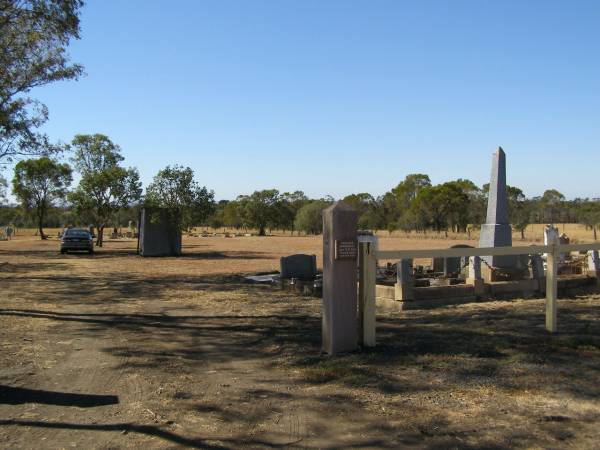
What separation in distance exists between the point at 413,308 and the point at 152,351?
538cm

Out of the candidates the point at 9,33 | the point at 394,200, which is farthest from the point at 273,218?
the point at 9,33

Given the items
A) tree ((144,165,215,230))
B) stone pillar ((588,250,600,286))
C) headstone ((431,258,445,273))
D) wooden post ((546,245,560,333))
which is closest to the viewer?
wooden post ((546,245,560,333))

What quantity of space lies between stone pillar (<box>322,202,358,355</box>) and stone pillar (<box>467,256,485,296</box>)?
5876 millimetres

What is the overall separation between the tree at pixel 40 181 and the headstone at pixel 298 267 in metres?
48.0

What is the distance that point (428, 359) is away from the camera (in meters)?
6.46

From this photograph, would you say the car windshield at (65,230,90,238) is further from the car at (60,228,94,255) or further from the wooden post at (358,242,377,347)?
the wooden post at (358,242,377,347)

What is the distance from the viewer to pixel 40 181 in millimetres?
58000

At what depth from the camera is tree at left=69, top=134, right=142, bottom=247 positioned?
38.7 metres

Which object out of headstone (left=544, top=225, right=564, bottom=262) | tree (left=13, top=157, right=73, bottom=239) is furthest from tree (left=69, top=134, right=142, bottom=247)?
headstone (left=544, top=225, right=564, bottom=262)

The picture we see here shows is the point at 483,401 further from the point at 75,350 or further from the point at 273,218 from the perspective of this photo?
the point at 273,218

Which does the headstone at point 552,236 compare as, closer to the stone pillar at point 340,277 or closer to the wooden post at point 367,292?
the wooden post at point 367,292

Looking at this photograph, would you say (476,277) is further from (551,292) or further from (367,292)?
(367,292)

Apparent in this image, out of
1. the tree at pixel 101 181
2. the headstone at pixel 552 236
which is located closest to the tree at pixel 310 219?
the tree at pixel 101 181

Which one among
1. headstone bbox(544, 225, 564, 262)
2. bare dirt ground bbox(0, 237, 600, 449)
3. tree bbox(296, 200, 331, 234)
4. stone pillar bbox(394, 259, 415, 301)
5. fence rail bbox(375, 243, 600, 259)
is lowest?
bare dirt ground bbox(0, 237, 600, 449)
